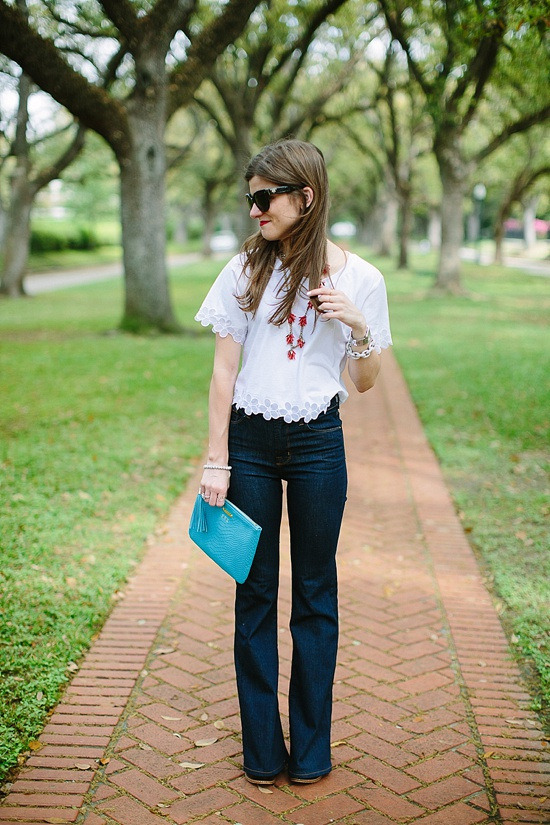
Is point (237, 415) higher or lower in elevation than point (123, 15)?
lower

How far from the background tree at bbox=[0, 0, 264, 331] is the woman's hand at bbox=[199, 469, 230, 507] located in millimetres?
8331

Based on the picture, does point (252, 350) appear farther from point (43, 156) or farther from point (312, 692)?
point (43, 156)

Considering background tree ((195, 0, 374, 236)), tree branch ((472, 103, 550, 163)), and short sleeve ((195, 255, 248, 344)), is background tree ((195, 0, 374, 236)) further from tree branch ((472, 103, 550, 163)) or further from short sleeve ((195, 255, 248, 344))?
short sleeve ((195, 255, 248, 344))

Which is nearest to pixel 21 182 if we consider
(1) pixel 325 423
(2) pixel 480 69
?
(2) pixel 480 69

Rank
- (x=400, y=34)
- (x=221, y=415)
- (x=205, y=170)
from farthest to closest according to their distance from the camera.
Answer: (x=205, y=170) < (x=400, y=34) < (x=221, y=415)

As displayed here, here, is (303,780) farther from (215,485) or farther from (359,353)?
(359,353)

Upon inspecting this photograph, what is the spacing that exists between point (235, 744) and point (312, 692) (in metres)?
0.50

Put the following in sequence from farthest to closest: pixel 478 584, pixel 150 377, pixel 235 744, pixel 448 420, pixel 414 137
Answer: pixel 414 137
pixel 150 377
pixel 448 420
pixel 478 584
pixel 235 744

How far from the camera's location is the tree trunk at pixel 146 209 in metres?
12.0

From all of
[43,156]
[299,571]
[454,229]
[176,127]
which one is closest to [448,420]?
[299,571]

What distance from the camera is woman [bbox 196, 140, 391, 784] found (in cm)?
255

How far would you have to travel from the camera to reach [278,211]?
254 cm

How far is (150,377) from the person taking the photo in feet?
33.6

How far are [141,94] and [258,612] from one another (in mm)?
10774
